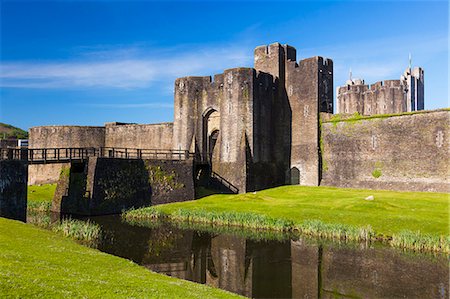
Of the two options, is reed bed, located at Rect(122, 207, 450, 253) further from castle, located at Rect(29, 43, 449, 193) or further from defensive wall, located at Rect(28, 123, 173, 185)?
defensive wall, located at Rect(28, 123, 173, 185)

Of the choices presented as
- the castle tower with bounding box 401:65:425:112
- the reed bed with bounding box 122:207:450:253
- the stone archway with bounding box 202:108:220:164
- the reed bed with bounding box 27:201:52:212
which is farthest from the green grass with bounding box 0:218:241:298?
the castle tower with bounding box 401:65:425:112

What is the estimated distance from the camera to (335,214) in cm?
2747

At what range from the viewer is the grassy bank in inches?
904

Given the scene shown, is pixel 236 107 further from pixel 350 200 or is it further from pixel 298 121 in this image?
pixel 350 200

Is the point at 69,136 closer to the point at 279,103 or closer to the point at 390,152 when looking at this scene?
the point at 279,103

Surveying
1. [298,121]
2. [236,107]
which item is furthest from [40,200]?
[298,121]

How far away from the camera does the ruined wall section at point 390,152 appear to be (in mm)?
35094

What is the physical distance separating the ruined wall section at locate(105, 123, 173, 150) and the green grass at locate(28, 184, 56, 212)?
38.4 feet

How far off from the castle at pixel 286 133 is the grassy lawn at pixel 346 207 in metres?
2.76

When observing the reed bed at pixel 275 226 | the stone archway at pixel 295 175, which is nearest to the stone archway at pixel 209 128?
the stone archway at pixel 295 175

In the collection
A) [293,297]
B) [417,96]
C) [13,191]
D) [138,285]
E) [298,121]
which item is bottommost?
[293,297]

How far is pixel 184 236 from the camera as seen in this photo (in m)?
25.7

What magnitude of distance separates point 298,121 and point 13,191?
29.6m

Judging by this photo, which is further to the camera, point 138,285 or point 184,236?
point 184,236
